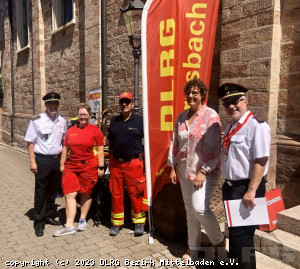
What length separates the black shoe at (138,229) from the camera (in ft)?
12.9

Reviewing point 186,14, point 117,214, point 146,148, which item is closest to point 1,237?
point 117,214

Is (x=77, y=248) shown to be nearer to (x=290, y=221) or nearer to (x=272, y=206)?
(x=272, y=206)

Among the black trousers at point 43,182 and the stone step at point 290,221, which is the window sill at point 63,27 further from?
the stone step at point 290,221

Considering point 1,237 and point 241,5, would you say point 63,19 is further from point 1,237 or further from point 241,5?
point 1,237

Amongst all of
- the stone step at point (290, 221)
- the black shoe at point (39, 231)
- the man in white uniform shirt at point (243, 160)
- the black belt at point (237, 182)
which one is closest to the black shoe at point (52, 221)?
the black shoe at point (39, 231)

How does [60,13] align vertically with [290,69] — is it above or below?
above

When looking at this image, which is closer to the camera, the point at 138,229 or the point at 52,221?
the point at 138,229

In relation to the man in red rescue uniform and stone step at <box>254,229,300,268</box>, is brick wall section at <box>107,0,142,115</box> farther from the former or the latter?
stone step at <box>254,229,300,268</box>

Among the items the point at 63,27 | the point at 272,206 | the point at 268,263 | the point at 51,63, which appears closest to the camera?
the point at 268,263

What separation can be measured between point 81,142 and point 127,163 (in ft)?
2.30

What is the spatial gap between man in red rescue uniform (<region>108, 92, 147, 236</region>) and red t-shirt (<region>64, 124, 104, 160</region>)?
26cm

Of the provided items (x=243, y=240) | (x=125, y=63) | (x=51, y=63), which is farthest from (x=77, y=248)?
(x=51, y=63)

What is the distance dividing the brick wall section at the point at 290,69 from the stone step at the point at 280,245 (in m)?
1.58

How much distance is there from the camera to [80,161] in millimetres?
3986
